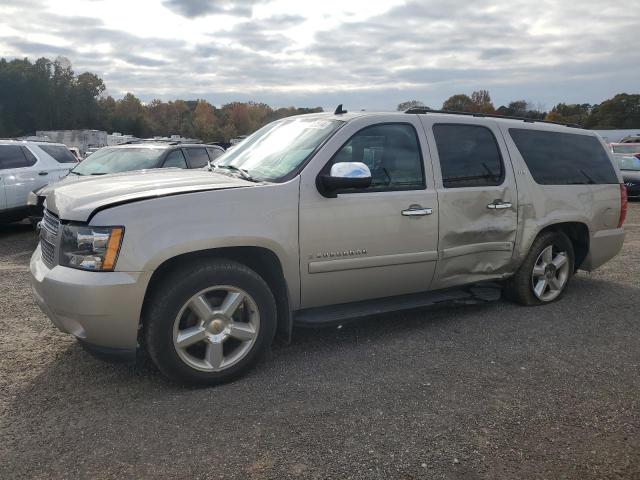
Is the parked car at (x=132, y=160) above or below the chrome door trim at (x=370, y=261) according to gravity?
above

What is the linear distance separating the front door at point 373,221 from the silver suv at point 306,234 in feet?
0.04

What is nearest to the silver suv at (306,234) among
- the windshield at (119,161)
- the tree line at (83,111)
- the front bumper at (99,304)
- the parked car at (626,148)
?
the front bumper at (99,304)

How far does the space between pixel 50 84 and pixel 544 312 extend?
107 m

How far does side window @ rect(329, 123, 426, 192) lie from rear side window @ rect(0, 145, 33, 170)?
7907mm

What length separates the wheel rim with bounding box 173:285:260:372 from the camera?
11.1 feet

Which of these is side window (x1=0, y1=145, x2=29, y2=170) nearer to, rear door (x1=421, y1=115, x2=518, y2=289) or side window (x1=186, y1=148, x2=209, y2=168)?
side window (x1=186, y1=148, x2=209, y2=168)

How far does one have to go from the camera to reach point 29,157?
9898 millimetres

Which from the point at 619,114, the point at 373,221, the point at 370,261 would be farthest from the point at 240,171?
the point at 619,114

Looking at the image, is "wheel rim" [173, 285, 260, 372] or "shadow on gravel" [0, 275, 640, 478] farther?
"wheel rim" [173, 285, 260, 372]

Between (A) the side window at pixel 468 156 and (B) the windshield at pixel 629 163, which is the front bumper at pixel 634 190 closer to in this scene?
(B) the windshield at pixel 629 163

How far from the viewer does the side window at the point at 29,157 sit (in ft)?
32.2

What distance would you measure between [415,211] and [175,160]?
6.27m

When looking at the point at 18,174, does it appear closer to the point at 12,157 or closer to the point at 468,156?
the point at 12,157

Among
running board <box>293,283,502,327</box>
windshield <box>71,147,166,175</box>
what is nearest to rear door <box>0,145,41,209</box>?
windshield <box>71,147,166,175</box>
